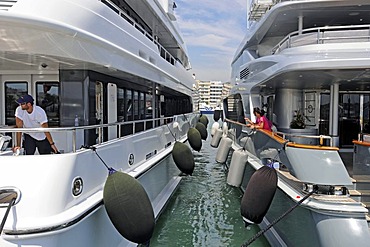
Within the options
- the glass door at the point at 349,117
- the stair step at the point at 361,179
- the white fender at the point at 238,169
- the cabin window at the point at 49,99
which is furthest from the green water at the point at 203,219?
the glass door at the point at 349,117

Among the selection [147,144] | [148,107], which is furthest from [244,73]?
[147,144]

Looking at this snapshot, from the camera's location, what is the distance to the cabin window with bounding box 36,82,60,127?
22.6 ft

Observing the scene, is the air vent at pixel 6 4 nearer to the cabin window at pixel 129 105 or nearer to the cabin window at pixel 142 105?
the cabin window at pixel 129 105

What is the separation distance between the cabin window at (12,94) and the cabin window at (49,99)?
0.32 m

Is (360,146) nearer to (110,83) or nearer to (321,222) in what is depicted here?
(321,222)

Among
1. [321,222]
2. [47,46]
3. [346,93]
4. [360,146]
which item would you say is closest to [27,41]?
[47,46]

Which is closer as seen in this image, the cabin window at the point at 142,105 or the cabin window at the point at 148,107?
the cabin window at the point at 142,105

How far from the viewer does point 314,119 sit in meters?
10.3

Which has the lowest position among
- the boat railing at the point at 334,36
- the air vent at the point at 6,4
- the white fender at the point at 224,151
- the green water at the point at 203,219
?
the green water at the point at 203,219

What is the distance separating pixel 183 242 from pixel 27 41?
4.37 m

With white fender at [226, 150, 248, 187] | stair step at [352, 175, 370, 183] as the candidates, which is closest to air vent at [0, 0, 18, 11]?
stair step at [352, 175, 370, 183]

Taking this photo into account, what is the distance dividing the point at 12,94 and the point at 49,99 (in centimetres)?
79

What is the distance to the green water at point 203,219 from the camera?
6492mm

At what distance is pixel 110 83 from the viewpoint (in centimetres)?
791
